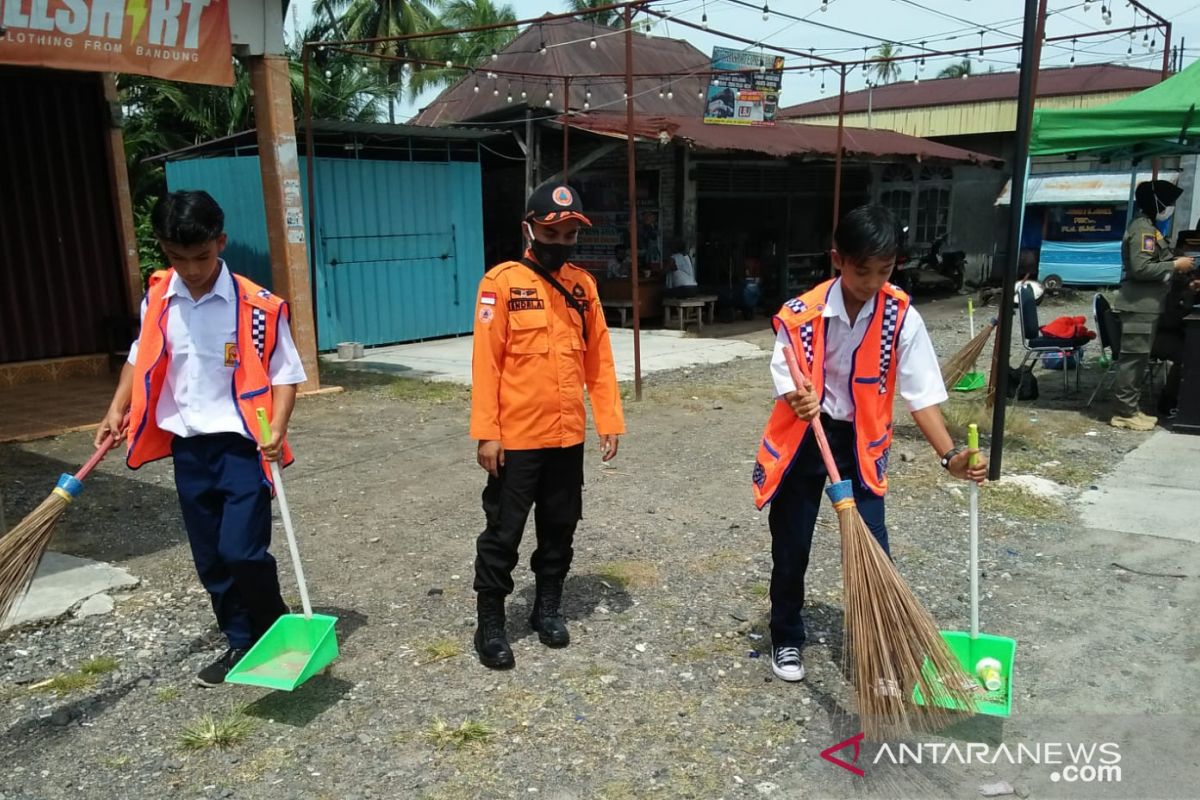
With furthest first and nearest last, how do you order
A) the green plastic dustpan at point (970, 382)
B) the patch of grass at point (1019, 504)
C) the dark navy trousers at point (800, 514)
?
the green plastic dustpan at point (970, 382)
the patch of grass at point (1019, 504)
the dark navy trousers at point (800, 514)

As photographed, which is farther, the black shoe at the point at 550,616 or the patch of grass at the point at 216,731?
the black shoe at the point at 550,616

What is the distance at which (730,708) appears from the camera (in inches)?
121

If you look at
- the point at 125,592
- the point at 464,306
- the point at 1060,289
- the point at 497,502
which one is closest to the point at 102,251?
the point at 464,306

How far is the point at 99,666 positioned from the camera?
3.37m

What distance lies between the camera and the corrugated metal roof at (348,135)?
10.7m

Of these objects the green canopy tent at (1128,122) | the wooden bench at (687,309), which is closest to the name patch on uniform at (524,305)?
the green canopy tent at (1128,122)

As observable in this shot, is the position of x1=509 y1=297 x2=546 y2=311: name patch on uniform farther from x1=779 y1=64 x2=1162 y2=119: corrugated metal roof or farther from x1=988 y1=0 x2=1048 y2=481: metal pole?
x1=779 y1=64 x2=1162 y2=119: corrugated metal roof

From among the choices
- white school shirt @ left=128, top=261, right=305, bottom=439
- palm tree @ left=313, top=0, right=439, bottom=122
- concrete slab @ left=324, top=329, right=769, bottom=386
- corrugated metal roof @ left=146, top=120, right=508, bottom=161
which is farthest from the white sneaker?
palm tree @ left=313, top=0, right=439, bottom=122

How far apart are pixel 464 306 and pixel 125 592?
9003mm

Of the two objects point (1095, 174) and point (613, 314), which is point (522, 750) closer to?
point (613, 314)

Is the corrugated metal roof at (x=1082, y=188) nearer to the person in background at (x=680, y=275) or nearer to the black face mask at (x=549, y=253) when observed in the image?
the person in background at (x=680, y=275)

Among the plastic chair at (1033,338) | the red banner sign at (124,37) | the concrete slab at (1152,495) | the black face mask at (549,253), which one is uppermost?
the red banner sign at (124,37)

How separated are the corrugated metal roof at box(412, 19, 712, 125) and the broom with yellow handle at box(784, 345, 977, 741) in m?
16.8

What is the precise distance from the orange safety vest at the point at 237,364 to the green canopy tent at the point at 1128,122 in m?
6.70
